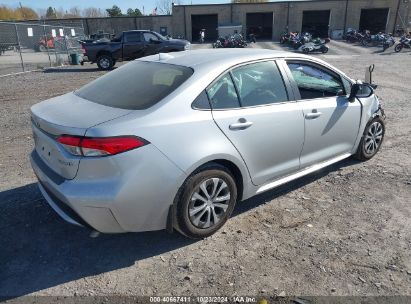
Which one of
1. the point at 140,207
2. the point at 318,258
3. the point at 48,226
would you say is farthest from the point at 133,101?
the point at 318,258

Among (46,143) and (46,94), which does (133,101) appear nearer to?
(46,143)

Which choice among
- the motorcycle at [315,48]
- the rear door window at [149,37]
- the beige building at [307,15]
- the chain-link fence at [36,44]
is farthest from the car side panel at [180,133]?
the beige building at [307,15]

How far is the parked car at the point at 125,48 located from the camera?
708 inches

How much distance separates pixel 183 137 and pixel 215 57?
3.46ft

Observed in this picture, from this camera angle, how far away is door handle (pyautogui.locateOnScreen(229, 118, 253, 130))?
10.5 feet

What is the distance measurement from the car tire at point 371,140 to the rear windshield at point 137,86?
2847 mm

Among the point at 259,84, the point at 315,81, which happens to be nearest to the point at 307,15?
the point at 315,81

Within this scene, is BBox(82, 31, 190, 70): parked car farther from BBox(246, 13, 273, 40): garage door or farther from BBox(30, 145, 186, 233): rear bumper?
BBox(246, 13, 273, 40): garage door

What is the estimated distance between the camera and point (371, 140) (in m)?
4.98

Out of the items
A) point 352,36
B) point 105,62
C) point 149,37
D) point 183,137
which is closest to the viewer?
point 183,137

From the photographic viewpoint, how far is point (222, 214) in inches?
133

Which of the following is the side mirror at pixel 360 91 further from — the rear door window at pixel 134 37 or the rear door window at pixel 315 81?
the rear door window at pixel 134 37

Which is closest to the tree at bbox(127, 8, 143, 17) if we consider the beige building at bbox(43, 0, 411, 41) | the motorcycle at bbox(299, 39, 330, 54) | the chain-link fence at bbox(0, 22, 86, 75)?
the beige building at bbox(43, 0, 411, 41)

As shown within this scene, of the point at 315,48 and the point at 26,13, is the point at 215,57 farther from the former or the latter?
the point at 26,13
